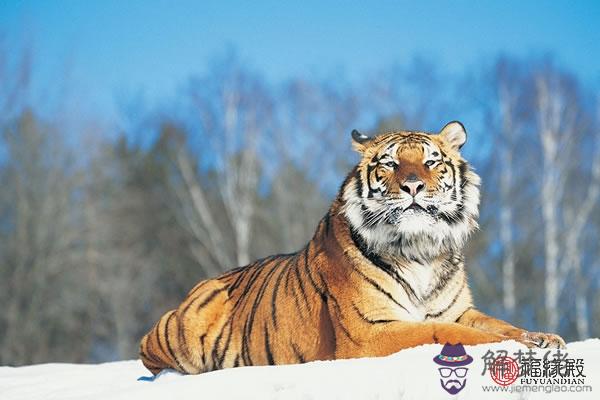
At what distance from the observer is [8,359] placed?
2047 centimetres

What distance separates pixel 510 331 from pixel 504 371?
93 centimetres

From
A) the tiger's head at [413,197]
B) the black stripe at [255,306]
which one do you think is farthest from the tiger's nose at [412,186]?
the black stripe at [255,306]

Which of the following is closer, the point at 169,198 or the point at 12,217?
the point at 12,217

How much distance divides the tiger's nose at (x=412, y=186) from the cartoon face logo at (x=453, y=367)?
885mm

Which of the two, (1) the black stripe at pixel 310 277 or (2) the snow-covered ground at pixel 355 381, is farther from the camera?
(1) the black stripe at pixel 310 277

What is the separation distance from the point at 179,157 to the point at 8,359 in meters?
7.26

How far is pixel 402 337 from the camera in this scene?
3803 mm

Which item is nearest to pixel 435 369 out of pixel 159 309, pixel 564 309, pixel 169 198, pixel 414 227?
pixel 414 227

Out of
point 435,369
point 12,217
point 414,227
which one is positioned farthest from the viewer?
point 12,217

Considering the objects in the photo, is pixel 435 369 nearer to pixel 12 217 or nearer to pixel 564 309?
pixel 564 309

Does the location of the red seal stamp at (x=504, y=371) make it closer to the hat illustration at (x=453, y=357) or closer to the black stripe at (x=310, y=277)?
the hat illustration at (x=453, y=357)

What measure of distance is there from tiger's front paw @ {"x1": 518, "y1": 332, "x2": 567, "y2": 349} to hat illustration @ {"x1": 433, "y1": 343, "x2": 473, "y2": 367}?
476 mm

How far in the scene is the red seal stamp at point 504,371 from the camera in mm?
3090

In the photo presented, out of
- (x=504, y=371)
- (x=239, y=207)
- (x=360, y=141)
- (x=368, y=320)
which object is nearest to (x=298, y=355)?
(x=368, y=320)
